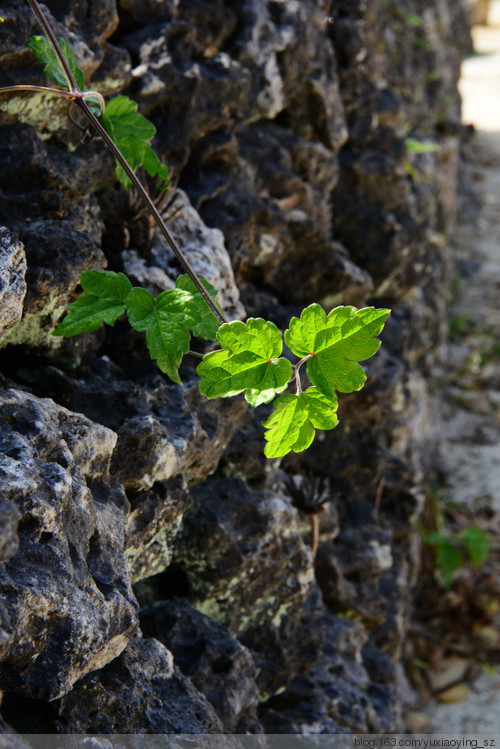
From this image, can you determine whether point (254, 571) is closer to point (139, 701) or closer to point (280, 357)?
point (139, 701)

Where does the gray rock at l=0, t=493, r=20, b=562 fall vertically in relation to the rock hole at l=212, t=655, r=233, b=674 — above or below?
above

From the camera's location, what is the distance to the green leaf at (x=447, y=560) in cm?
502

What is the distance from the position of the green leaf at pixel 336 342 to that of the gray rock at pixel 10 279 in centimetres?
70

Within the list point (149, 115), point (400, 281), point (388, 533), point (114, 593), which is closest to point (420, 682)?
point (388, 533)

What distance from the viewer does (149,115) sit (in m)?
2.79

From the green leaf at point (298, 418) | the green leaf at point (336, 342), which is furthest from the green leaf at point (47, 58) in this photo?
the green leaf at point (298, 418)

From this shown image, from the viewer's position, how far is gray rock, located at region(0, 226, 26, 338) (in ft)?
5.51

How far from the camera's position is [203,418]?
7.93 ft

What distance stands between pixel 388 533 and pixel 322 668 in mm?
1107

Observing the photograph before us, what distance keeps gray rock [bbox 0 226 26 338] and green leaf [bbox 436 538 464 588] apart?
421 centimetres

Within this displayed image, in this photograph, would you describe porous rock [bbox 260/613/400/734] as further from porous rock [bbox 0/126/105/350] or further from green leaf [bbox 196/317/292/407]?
porous rock [bbox 0/126/105/350]

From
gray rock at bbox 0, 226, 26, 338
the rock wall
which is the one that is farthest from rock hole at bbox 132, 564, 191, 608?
gray rock at bbox 0, 226, 26, 338

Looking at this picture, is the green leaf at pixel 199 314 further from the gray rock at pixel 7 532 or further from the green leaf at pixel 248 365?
the gray rock at pixel 7 532

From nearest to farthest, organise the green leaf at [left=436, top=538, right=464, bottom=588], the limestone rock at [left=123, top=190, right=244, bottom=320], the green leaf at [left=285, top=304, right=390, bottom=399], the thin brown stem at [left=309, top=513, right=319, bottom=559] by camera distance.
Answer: the green leaf at [left=285, top=304, right=390, bottom=399]
the limestone rock at [left=123, top=190, right=244, bottom=320]
the thin brown stem at [left=309, top=513, right=319, bottom=559]
the green leaf at [left=436, top=538, right=464, bottom=588]
